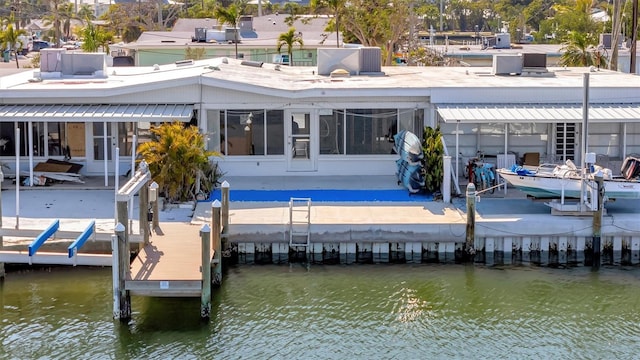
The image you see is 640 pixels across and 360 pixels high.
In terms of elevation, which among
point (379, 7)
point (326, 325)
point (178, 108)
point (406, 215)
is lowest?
→ point (326, 325)

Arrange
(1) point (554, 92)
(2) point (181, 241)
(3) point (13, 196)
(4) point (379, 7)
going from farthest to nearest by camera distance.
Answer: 1. (4) point (379, 7)
2. (1) point (554, 92)
3. (3) point (13, 196)
4. (2) point (181, 241)

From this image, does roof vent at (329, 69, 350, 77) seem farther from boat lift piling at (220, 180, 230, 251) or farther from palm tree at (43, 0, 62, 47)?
palm tree at (43, 0, 62, 47)

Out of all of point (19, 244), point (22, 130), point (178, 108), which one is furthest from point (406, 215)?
point (22, 130)

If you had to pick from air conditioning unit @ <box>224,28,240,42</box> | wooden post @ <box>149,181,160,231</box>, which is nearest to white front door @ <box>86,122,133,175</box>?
wooden post @ <box>149,181,160,231</box>

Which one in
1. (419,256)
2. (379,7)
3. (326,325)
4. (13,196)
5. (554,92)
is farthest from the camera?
(379,7)

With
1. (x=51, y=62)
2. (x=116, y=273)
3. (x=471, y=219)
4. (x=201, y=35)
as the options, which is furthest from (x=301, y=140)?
(x=201, y=35)

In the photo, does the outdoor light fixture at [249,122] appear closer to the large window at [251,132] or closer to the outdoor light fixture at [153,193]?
the large window at [251,132]

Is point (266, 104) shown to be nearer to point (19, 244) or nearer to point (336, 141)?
point (336, 141)

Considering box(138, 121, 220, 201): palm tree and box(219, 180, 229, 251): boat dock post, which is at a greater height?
box(138, 121, 220, 201): palm tree
